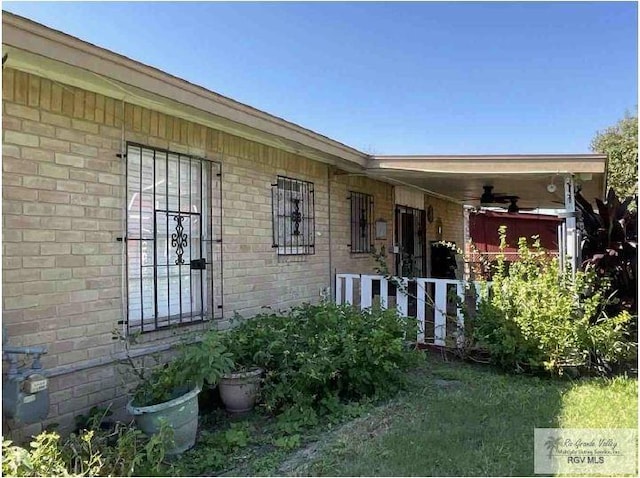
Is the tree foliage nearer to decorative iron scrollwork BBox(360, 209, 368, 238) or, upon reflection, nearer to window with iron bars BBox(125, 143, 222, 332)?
decorative iron scrollwork BBox(360, 209, 368, 238)

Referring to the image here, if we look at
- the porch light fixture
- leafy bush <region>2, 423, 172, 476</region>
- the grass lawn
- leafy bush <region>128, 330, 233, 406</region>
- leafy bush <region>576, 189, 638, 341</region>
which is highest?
the porch light fixture

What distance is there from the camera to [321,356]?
12.9ft

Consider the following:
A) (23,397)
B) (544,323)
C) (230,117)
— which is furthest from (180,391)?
(544,323)

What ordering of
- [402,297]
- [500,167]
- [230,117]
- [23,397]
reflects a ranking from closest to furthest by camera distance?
[23,397] → [230,117] → [500,167] → [402,297]

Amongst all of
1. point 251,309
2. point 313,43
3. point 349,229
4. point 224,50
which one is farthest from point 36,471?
point 313,43

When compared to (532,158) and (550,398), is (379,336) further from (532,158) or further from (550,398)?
(532,158)

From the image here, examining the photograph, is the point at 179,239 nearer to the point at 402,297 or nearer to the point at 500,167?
the point at 402,297

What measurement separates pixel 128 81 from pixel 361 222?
4943mm

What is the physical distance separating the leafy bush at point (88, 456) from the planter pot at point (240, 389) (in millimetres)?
888

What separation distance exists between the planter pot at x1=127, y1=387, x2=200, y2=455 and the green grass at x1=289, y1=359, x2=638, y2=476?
0.87 m

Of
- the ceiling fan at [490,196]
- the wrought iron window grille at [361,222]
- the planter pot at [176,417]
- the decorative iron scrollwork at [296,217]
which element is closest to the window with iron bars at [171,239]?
the planter pot at [176,417]

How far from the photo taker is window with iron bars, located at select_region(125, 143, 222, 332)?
4.11 m

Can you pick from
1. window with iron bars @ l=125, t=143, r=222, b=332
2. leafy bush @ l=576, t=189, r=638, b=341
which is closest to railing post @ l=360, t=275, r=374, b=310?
window with iron bars @ l=125, t=143, r=222, b=332

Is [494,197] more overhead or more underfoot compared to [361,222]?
more overhead
